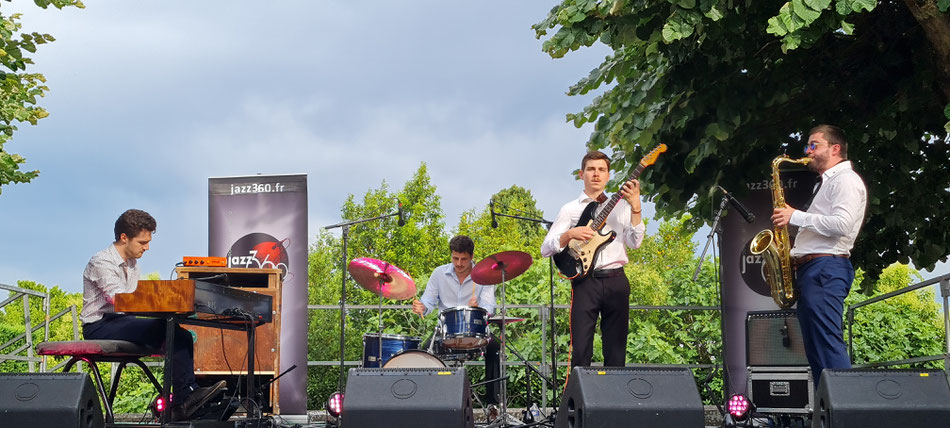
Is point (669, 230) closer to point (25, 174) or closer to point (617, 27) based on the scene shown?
point (25, 174)

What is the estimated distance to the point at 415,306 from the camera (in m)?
9.34

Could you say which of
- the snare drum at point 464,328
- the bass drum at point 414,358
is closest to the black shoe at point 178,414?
the bass drum at point 414,358

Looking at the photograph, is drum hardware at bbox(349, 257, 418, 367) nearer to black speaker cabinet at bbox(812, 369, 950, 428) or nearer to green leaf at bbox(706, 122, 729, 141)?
green leaf at bbox(706, 122, 729, 141)

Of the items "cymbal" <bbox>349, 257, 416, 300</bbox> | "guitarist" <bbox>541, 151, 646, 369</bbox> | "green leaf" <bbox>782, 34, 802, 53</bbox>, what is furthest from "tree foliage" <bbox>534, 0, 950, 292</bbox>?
"cymbal" <bbox>349, 257, 416, 300</bbox>

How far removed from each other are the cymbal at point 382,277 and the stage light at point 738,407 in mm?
3183

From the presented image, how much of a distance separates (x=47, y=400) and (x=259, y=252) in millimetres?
5383

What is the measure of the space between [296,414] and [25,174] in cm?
591

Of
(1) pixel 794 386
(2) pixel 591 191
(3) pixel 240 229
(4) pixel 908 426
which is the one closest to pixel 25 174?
(3) pixel 240 229

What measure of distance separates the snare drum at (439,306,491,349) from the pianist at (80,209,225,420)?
2.25 m

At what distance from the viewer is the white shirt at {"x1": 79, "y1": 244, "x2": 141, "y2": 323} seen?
6.61 m

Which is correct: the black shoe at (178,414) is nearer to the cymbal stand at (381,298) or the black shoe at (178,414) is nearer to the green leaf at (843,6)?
the cymbal stand at (381,298)

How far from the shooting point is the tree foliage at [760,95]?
23.1 feet

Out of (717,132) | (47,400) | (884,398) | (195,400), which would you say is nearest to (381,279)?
(195,400)

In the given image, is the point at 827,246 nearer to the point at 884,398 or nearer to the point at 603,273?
the point at 884,398
